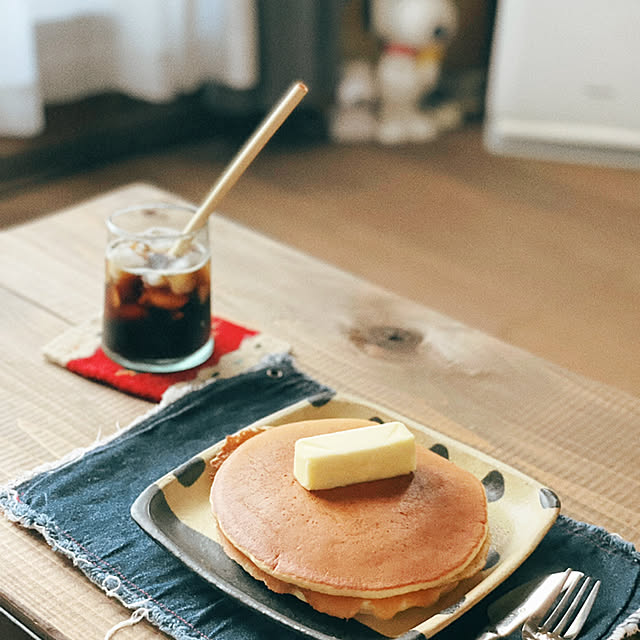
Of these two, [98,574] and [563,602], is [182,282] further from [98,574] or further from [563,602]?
[563,602]

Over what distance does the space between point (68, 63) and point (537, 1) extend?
1266mm

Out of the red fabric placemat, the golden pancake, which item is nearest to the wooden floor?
the red fabric placemat

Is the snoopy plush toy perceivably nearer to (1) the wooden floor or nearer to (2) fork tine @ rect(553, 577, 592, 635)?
(1) the wooden floor

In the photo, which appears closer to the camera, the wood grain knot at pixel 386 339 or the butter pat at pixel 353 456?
the butter pat at pixel 353 456

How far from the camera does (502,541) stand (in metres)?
0.65

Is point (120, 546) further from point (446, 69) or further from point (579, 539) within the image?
point (446, 69)

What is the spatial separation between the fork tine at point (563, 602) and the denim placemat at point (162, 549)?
21 mm

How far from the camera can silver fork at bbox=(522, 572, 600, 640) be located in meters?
0.59

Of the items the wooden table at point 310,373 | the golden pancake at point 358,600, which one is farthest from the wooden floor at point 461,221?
the golden pancake at point 358,600

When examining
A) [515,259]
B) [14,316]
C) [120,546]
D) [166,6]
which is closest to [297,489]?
[120,546]

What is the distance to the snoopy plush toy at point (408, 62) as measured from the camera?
2.55 meters

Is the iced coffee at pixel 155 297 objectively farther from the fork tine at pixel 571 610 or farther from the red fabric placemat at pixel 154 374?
the fork tine at pixel 571 610

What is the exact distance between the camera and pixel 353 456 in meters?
0.63

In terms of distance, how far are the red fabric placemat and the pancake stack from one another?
0.22 m
